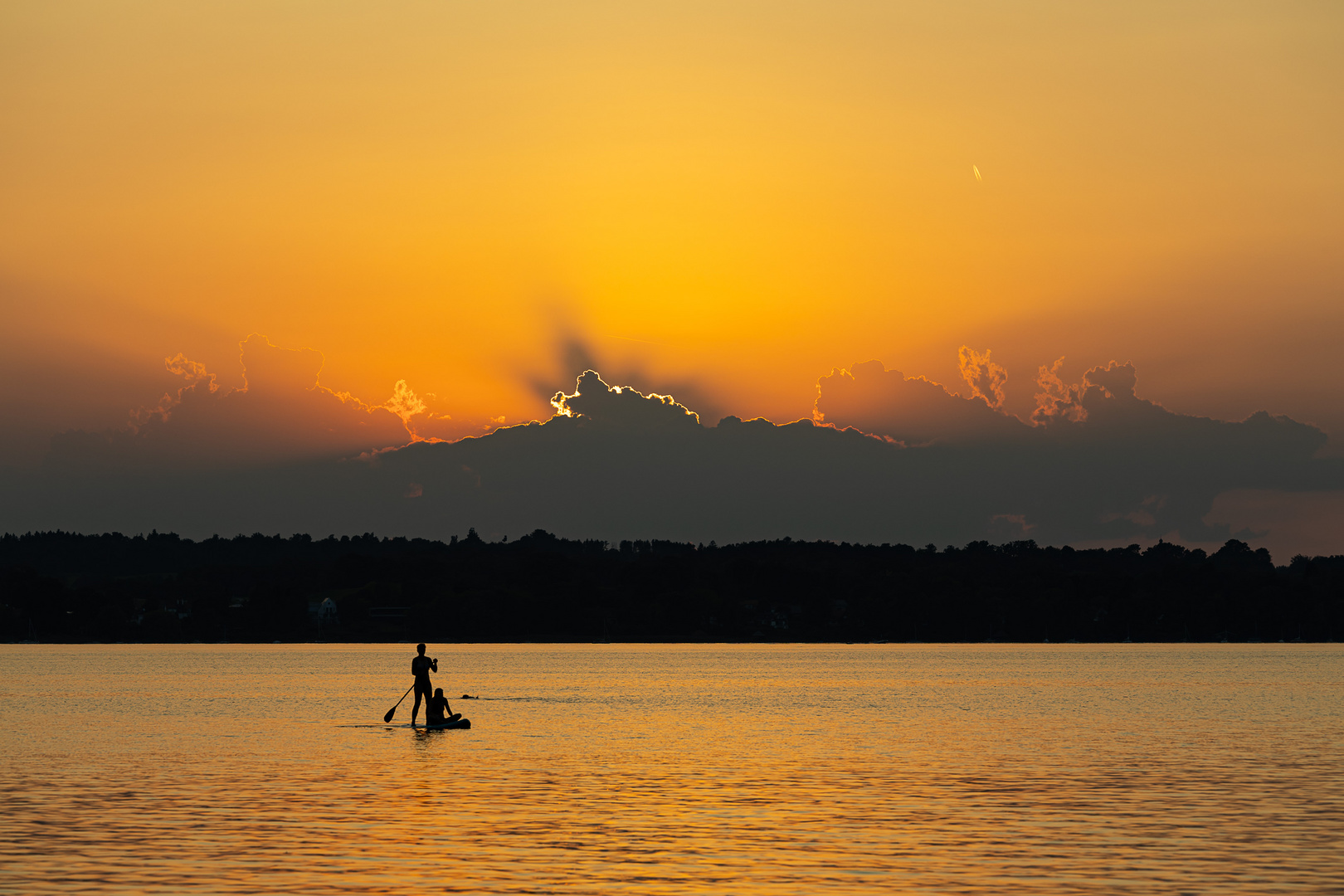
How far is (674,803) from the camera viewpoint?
Answer: 41.7 m

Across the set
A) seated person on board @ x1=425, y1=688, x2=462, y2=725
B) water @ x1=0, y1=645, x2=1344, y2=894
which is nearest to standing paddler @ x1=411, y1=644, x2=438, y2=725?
seated person on board @ x1=425, y1=688, x2=462, y2=725

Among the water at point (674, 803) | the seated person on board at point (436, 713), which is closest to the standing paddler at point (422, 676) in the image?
the seated person on board at point (436, 713)

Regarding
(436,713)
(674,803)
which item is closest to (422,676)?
(436,713)

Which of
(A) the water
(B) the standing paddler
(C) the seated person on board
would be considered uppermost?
(B) the standing paddler

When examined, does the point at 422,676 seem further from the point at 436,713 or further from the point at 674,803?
the point at 674,803

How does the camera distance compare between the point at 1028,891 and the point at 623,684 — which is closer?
the point at 1028,891

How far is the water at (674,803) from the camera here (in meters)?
29.9

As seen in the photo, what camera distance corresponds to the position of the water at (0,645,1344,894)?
29938mm

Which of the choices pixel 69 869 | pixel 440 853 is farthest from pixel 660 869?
pixel 69 869

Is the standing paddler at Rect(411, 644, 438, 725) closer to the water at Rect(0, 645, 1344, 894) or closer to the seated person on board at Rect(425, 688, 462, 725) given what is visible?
the seated person on board at Rect(425, 688, 462, 725)

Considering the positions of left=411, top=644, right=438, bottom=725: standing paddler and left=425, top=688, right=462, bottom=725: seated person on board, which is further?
left=425, top=688, right=462, bottom=725: seated person on board

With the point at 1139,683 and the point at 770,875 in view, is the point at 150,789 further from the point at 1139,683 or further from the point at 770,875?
the point at 1139,683

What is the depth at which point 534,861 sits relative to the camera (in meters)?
31.5

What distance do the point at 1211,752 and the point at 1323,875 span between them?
1244 inches
